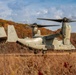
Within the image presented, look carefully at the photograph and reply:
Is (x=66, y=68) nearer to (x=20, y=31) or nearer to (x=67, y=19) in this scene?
(x=67, y=19)

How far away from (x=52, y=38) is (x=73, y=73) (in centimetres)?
3721

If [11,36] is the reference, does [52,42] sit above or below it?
below

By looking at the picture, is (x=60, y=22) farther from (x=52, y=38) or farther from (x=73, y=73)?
(x=73, y=73)

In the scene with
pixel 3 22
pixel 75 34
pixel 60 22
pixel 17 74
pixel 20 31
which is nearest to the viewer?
pixel 17 74

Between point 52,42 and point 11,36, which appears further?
point 11,36

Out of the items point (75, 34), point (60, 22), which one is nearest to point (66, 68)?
point (60, 22)

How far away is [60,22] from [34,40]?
6.25 m

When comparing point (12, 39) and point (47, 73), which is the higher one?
point (47, 73)

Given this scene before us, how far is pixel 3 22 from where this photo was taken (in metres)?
140

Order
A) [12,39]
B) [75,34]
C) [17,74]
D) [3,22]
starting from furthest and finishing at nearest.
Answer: [3,22] < [75,34] < [12,39] < [17,74]

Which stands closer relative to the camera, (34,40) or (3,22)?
(34,40)

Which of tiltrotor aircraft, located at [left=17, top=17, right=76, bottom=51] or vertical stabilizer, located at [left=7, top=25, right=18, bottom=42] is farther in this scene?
vertical stabilizer, located at [left=7, top=25, right=18, bottom=42]

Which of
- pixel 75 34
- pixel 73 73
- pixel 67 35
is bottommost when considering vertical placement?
pixel 75 34

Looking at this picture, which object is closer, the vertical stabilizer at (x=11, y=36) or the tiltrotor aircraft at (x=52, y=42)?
the tiltrotor aircraft at (x=52, y=42)
